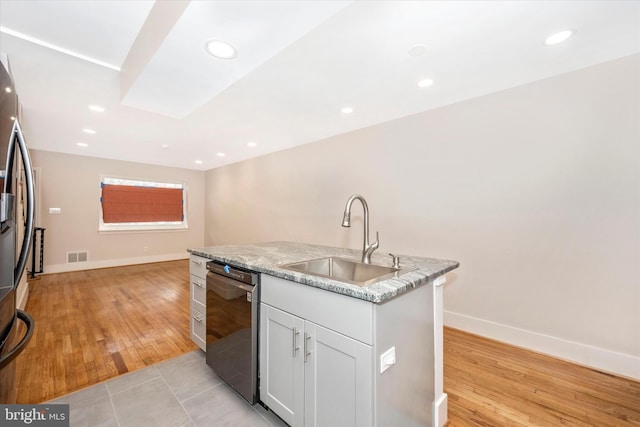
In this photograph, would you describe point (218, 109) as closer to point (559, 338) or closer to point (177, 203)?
point (559, 338)

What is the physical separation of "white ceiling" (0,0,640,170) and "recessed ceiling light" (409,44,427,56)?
0.04m

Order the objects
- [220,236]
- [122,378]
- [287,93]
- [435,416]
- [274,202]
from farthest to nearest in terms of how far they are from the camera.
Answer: [220,236], [274,202], [287,93], [122,378], [435,416]

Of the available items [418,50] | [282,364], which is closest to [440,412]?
[282,364]

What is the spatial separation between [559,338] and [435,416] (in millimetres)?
1666

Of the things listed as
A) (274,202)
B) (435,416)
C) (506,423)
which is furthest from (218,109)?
(506,423)

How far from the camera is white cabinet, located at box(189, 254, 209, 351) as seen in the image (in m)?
2.18

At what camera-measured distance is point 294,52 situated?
196cm

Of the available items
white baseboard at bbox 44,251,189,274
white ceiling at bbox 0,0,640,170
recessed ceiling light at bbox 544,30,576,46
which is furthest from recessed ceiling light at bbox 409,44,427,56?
white baseboard at bbox 44,251,189,274

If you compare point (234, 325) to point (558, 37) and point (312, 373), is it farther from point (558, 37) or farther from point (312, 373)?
point (558, 37)

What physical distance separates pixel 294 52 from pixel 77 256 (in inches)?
254

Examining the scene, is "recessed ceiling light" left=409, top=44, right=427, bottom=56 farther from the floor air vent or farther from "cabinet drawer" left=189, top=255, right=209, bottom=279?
the floor air vent

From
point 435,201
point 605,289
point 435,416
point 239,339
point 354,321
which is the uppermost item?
point 435,201

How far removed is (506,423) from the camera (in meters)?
1.59

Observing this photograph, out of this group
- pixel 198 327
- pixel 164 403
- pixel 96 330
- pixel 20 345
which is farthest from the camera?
pixel 96 330
